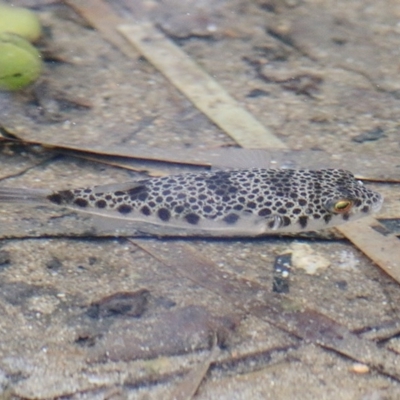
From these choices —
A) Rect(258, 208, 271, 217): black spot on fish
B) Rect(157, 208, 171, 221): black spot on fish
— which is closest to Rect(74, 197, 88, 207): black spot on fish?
Rect(157, 208, 171, 221): black spot on fish

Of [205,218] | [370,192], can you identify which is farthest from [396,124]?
[205,218]

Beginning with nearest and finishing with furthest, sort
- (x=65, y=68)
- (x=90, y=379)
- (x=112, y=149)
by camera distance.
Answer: (x=90, y=379), (x=112, y=149), (x=65, y=68)

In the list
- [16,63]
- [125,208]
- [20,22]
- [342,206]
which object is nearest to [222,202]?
[125,208]

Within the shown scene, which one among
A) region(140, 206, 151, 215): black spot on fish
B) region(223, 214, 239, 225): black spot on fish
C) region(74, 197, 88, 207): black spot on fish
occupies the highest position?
region(223, 214, 239, 225): black spot on fish

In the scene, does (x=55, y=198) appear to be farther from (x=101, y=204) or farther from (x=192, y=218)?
(x=192, y=218)

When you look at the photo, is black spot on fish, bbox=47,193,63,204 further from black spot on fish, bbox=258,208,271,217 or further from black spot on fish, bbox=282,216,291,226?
black spot on fish, bbox=282,216,291,226

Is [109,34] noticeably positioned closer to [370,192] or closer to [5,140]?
[5,140]

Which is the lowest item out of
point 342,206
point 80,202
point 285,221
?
point 80,202

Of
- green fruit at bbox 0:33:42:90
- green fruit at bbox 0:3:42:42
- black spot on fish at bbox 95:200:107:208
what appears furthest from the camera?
green fruit at bbox 0:3:42:42

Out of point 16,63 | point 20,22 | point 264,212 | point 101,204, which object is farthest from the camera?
point 20,22
